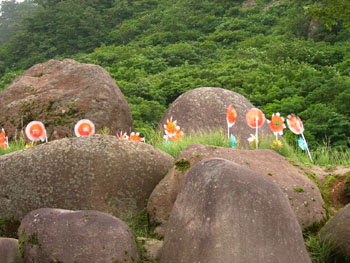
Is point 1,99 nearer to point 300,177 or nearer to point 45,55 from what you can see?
point 300,177

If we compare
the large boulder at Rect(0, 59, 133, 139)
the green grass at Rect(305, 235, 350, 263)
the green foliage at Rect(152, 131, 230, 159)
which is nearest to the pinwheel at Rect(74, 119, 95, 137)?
the large boulder at Rect(0, 59, 133, 139)

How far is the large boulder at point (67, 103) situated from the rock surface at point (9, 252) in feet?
9.60

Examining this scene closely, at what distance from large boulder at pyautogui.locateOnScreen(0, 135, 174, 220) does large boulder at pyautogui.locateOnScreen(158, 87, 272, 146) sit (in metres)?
2.58

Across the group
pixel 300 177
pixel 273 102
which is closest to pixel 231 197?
pixel 300 177

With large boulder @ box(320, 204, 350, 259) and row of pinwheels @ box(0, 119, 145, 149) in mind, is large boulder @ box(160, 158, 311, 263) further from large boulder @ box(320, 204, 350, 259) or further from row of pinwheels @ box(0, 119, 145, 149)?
row of pinwheels @ box(0, 119, 145, 149)

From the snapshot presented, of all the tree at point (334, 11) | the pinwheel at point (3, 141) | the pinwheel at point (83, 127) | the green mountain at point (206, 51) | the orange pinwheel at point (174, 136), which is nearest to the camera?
the pinwheel at point (83, 127)

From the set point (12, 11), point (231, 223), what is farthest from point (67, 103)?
point (12, 11)

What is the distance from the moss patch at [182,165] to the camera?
14.6 feet

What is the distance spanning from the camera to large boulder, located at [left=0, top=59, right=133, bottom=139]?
6.65 meters

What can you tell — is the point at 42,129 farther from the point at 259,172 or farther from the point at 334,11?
the point at 334,11

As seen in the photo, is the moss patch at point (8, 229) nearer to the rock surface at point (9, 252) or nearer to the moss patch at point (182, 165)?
the rock surface at point (9, 252)

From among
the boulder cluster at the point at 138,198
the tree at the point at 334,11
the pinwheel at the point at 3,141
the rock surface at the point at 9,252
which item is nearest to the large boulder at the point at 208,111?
the boulder cluster at the point at 138,198

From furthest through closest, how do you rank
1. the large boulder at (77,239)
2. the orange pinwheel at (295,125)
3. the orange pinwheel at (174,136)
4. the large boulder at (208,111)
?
1. the large boulder at (208,111)
2. the orange pinwheel at (174,136)
3. the orange pinwheel at (295,125)
4. the large boulder at (77,239)

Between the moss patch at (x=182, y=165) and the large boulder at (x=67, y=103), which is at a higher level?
the large boulder at (x=67, y=103)
